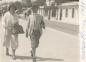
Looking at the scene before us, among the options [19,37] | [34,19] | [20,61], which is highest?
[34,19]

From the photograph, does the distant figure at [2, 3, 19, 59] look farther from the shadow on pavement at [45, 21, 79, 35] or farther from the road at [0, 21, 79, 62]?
the shadow on pavement at [45, 21, 79, 35]

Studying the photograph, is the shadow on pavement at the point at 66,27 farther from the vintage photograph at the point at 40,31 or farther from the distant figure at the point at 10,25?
the distant figure at the point at 10,25

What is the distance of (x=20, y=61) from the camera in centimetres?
100

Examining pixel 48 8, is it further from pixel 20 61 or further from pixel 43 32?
pixel 20 61

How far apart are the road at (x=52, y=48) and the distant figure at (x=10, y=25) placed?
38 millimetres

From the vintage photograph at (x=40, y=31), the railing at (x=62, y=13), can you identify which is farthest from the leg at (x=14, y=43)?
the railing at (x=62, y=13)

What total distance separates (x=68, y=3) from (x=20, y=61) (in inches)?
17.6

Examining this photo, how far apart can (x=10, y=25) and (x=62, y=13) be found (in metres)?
0.32

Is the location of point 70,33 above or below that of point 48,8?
below

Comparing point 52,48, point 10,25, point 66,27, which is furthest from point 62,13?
point 10,25

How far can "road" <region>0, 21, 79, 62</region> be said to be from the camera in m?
0.98

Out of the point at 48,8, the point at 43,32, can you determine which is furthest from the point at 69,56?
the point at 48,8

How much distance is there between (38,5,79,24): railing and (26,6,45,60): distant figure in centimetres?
3

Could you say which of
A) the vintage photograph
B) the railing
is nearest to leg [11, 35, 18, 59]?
the vintage photograph
